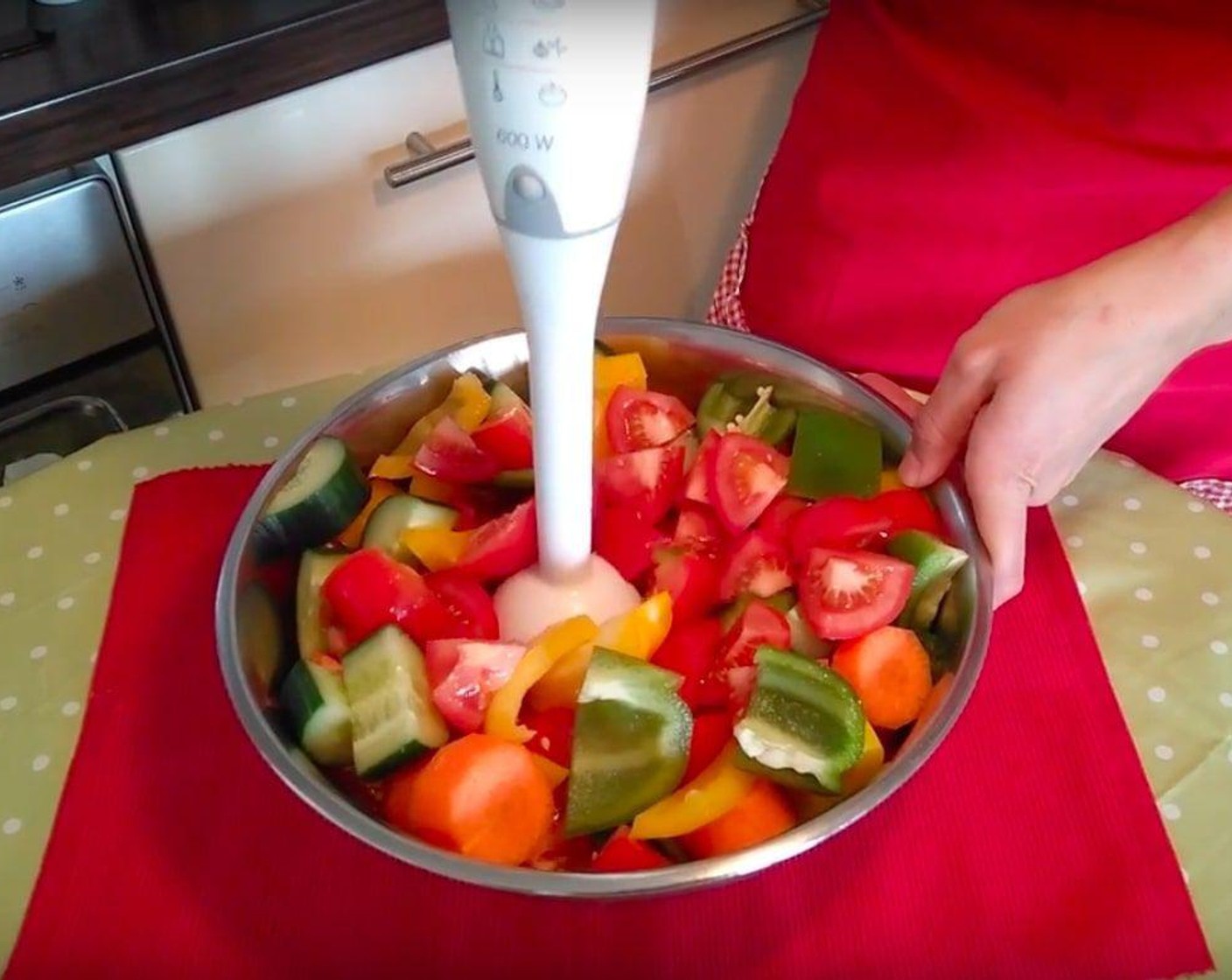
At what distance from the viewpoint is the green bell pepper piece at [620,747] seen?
20.2 inches

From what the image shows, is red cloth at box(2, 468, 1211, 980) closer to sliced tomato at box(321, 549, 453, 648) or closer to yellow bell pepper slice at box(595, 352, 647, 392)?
sliced tomato at box(321, 549, 453, 648)

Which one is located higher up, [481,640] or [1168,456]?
[481,640]

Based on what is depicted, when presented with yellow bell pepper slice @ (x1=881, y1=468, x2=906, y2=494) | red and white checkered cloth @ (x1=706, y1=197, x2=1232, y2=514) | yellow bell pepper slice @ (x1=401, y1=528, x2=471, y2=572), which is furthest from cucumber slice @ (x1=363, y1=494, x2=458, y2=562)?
red and white checkered cloth @ (x1=706, y1=197, x2=1232, y2=514)

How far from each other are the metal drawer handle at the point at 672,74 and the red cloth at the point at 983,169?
15 centimetres

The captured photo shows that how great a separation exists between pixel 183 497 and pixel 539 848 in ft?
1.08

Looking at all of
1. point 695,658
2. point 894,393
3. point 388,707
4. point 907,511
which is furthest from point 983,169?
point 388,707

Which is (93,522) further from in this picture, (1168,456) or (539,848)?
(1168,456)

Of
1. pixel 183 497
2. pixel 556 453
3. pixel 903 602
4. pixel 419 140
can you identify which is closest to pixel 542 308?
pixel 556 453

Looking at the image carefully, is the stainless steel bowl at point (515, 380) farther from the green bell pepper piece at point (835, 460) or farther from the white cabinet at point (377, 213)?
the white cabinet at point (377, 213)

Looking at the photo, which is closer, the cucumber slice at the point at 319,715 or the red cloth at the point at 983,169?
the cucumber slice at the point at 319,715

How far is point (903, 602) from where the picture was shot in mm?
566

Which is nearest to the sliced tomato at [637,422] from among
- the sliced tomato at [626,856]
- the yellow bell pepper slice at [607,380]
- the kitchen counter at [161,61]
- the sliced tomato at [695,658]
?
the yellow bell pepper slice at [607,380]

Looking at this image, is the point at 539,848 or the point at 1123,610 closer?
the point at 539,848

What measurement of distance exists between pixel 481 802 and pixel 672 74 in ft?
2.12
